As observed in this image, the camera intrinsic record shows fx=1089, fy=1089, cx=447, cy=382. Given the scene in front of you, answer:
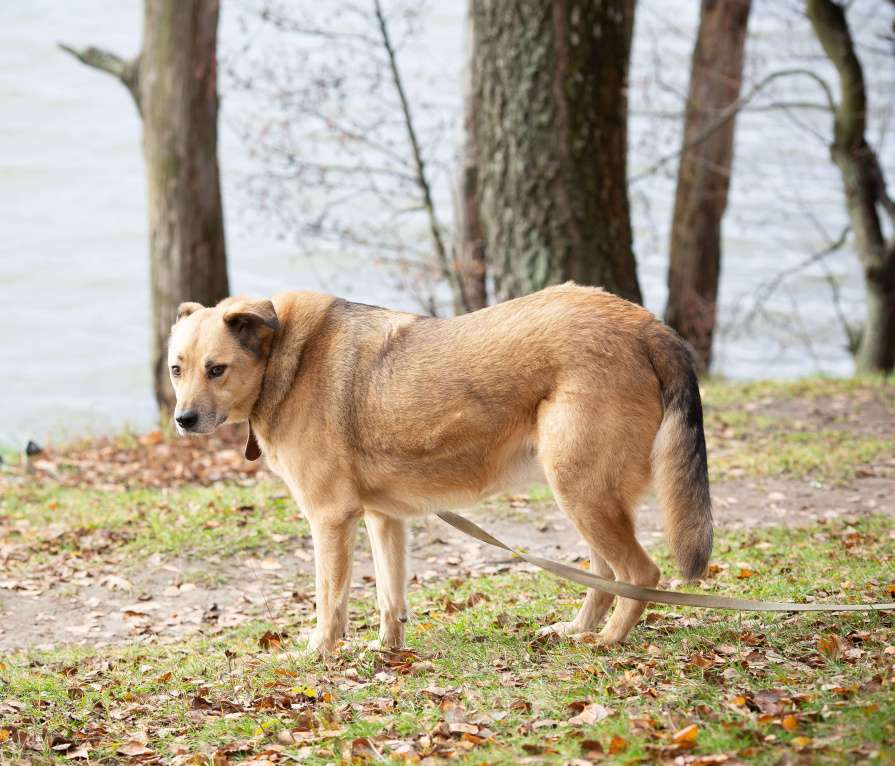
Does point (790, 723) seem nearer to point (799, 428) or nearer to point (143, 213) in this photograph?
point (799, 428)

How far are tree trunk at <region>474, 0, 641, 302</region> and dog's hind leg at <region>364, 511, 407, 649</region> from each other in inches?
205

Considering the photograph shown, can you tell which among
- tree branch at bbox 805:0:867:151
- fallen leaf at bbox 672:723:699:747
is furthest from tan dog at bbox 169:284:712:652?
tree branch at bbox 805:0:867:151

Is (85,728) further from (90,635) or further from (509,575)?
(509,575)

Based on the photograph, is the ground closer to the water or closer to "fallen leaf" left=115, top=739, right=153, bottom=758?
"fallen leaf" left=115, top=739, right=153, bottom=758

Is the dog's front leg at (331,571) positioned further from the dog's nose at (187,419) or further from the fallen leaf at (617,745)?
the fallen leaf at (617,745)

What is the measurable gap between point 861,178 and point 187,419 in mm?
11642

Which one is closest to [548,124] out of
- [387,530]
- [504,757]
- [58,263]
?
[387,530]

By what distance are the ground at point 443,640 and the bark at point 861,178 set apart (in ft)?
16.6

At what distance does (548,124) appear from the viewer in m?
10.5

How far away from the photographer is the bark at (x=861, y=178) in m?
14.0

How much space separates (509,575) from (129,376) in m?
14.2

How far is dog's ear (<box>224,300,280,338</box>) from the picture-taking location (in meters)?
5.58

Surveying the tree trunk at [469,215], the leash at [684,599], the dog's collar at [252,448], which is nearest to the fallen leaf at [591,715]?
the leash at [684,599]

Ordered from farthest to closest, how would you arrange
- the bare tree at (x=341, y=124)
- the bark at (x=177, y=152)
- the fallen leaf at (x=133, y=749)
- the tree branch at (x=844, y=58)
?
the tree branch at (x=844, y=58)
the bare tree at (x=341, y=124)
the bark at (x=177, y=152)
the fallen leaf at (x=133, y=749)
